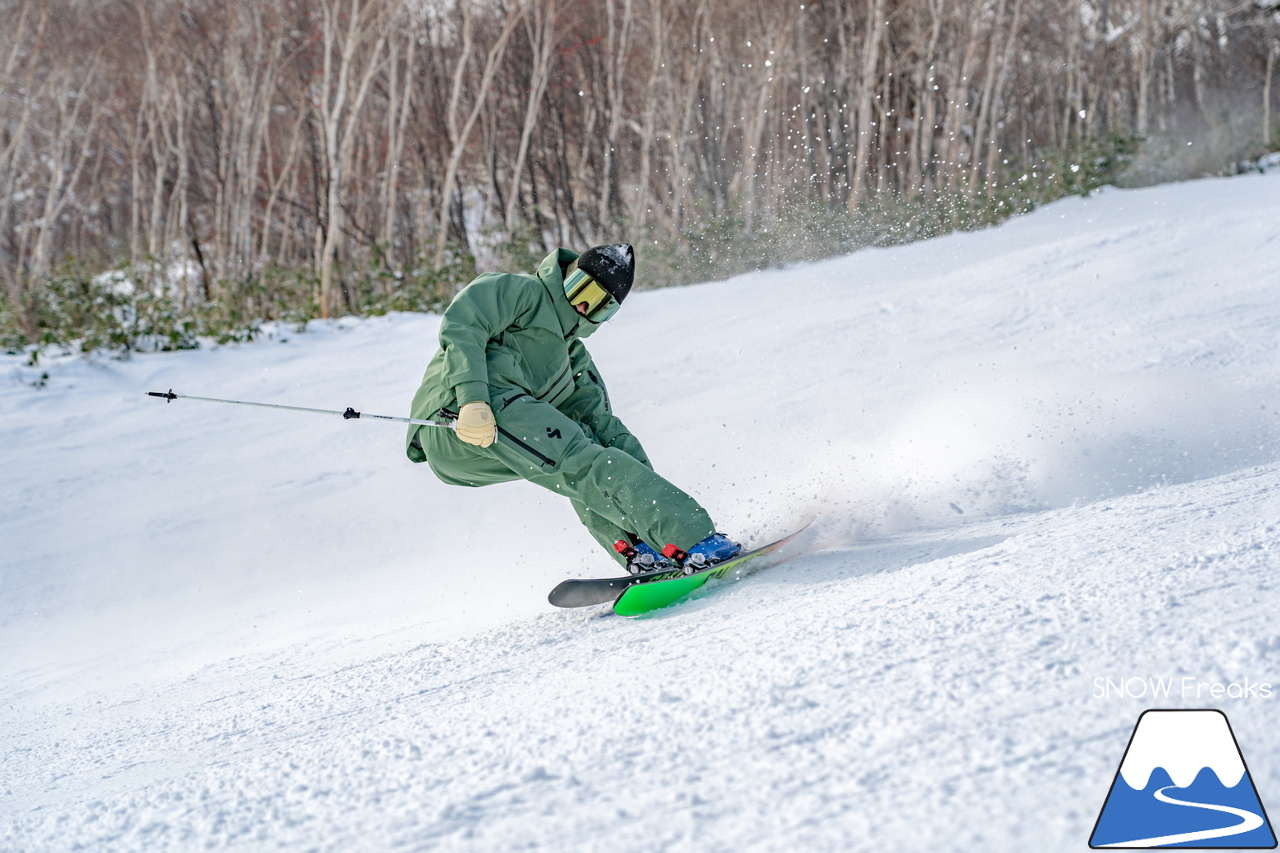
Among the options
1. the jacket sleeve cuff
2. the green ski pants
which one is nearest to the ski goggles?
the green ski pants

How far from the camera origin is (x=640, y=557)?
3053 mm

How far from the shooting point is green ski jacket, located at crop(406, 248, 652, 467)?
109 inches

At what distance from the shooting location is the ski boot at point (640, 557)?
2977 mm

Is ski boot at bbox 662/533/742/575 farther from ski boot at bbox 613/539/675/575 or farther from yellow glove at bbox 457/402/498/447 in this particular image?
yellow glove at bbox 457/402/498/447

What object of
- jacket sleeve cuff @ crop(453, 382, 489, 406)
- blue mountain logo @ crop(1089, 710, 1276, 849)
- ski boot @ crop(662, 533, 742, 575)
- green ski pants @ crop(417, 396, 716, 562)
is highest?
jacket sleeve cuff @ crop(453, 382, 489, 406)

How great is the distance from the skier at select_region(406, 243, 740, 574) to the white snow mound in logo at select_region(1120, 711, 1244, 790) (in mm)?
1547

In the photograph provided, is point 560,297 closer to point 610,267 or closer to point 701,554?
point 610,267

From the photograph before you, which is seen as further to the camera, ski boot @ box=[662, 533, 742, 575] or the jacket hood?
the jacket hood

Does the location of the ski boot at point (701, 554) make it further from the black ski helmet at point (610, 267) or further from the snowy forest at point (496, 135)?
the snowy forest at point (496, 135)

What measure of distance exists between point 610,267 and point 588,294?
0.11 m

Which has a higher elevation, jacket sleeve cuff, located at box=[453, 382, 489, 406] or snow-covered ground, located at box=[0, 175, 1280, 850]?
jacket sleeve cuff, located at box=[453, 382, 489, 406]

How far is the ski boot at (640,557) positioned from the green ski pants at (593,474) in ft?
0.30

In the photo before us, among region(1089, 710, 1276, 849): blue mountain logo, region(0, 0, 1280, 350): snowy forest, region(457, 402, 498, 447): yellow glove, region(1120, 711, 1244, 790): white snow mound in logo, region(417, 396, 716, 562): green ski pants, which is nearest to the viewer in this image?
region(1089, 710, 1276, 849): blue mountain logo

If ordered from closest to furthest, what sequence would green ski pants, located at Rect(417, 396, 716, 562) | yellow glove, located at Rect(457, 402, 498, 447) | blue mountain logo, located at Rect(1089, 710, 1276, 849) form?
blue mountain logo, located at Rect(1089, 710, 1276, 849) < yellow glove, located at Rect(457, 402, 498, 447) < green ski pants, located at Rect(417, 396, 716, 562)
